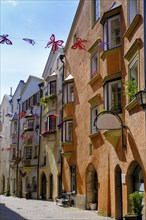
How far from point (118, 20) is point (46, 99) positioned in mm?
17663

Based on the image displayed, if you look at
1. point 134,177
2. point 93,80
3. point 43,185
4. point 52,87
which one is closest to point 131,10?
point 93,80

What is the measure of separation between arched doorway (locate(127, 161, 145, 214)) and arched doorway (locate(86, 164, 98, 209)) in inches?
263

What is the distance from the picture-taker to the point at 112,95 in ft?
59.8

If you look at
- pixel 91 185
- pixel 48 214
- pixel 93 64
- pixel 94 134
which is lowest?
pixel 48 214

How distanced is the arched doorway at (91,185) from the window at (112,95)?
19.2ft

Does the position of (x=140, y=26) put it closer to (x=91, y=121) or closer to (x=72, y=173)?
(x=91, y=121)

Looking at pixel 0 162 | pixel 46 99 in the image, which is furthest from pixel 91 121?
pixel 0 162

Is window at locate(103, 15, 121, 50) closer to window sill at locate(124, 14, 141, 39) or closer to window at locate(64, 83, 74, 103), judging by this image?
window sill at locate(124, 14, 141, 39)

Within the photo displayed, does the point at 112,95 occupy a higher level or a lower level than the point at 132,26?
lower

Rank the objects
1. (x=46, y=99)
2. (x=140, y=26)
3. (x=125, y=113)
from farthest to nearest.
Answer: (x=46, y=99) < (x=125, y=113) < (x=140, y=26)

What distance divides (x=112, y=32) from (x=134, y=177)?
7303mm

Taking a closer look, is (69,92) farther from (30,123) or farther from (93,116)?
(30,123)

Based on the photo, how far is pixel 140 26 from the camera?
14883 mm

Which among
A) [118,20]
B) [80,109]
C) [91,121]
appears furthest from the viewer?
[80,109]
